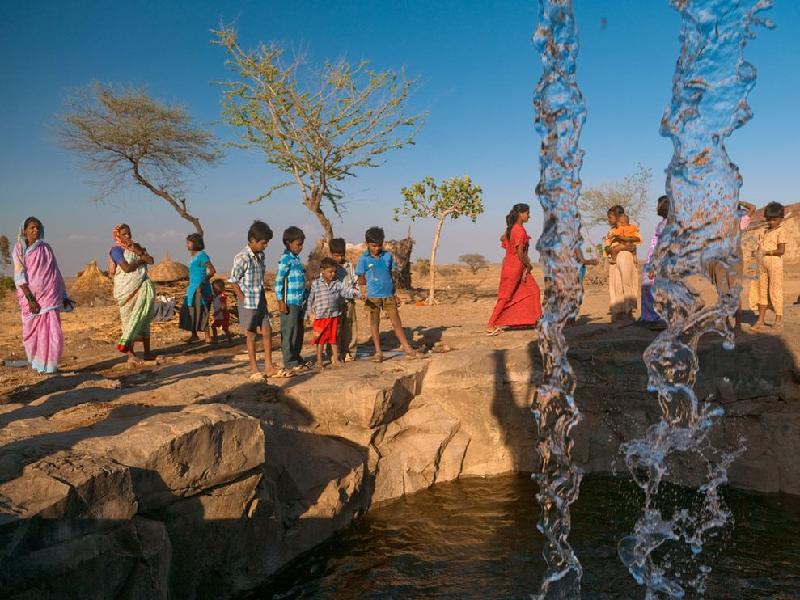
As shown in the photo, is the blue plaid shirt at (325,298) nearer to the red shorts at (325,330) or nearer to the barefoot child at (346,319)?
the red shorts at (325,330)

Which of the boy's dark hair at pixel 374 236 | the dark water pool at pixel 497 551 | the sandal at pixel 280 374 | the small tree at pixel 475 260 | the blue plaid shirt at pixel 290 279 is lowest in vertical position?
the dark water pool at pixel 497 551

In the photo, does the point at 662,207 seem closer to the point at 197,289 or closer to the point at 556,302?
the point at 556,302

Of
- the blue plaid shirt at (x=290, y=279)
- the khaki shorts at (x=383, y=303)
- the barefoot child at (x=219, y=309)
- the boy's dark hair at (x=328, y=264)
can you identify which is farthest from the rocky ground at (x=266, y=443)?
the barefoot child at (x=219, y=309)

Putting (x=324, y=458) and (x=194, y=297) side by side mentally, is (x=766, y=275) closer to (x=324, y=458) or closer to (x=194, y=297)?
(x=324, y=458)

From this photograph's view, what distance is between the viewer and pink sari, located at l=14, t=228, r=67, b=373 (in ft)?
18.9

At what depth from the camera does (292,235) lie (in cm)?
544

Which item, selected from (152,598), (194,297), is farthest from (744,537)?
(194,297)

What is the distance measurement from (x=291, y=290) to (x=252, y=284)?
46 centimetres

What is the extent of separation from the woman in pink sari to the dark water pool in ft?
12.3

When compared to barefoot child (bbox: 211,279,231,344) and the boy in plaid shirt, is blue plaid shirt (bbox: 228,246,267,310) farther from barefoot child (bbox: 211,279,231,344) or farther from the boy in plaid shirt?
barefoot child (bbox: 211,279,231,344)

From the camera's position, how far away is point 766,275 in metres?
6.05

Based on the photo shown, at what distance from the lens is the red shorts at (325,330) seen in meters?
5.57

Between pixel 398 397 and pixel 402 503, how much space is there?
0.79m

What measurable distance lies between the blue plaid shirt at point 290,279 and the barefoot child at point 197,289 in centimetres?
257
